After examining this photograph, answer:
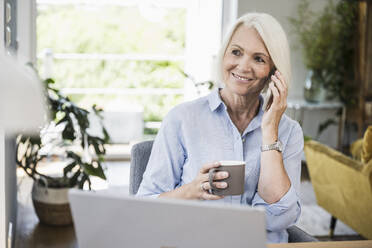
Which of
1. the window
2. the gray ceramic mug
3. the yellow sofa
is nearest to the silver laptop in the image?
the gray ceramic mug

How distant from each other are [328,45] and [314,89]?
18.4 inches

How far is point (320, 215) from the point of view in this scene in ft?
11.9

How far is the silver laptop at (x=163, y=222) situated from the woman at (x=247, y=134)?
1.92 ft

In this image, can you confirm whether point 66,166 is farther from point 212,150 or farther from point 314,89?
point 314,89

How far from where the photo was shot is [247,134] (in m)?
1.63

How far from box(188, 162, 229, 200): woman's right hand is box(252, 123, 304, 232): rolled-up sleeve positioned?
223 millimetres

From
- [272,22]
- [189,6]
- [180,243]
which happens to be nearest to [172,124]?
[272,22]

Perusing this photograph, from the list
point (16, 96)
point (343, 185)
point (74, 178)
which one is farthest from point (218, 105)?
point (343, 185)

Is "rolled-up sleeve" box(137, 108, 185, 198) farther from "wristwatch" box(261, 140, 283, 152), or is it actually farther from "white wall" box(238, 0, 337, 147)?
"white wall" box(238, 0, 337, 147)

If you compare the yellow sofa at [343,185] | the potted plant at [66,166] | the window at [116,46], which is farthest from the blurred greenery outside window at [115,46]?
the potted plant at [66,166]

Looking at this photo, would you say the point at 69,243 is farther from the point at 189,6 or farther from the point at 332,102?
the point at 332,102

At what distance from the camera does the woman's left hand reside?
1.54 metres

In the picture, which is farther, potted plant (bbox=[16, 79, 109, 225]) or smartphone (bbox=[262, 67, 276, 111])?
potted plant (bbox=[16, 79, 109, 225])

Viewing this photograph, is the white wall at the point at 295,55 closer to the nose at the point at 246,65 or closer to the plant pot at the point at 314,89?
the plant pot at the point at 314,89
